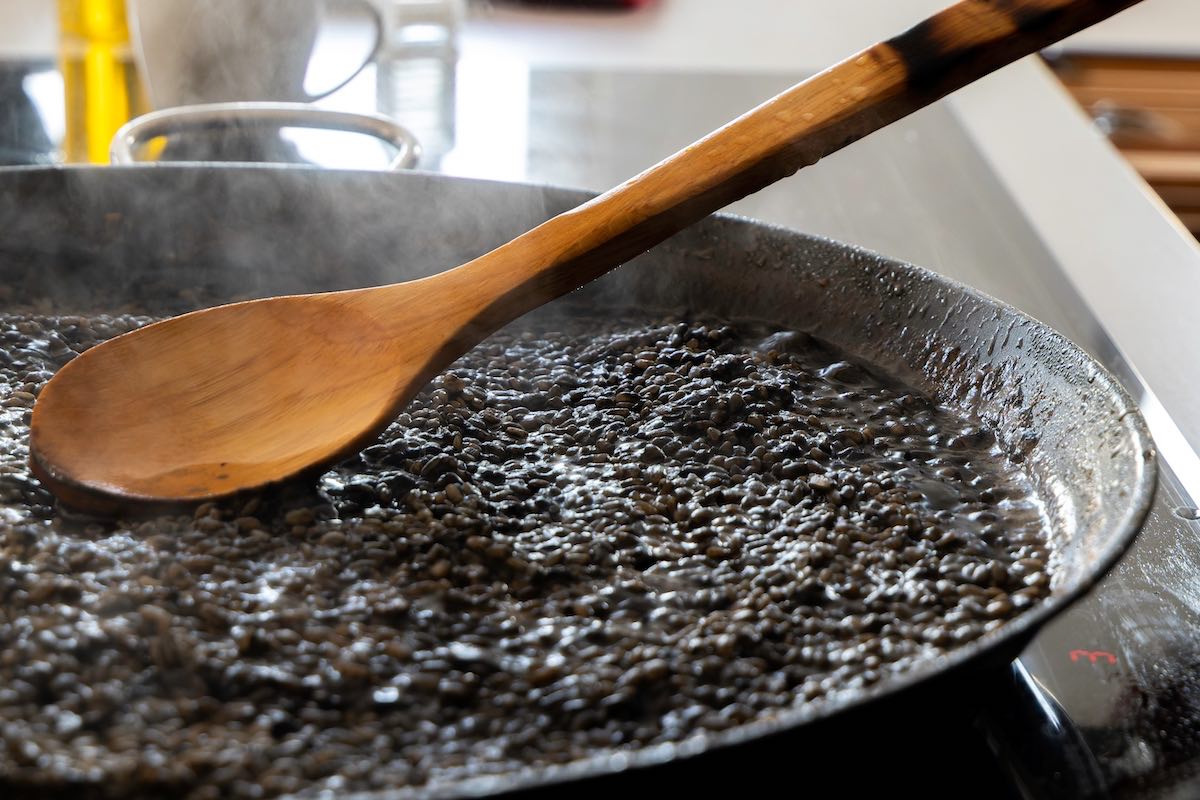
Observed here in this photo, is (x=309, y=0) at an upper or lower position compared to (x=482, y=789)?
upper

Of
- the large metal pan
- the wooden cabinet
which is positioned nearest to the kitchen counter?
the large metal pan

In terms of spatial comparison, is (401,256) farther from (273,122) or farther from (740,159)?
(740,159)

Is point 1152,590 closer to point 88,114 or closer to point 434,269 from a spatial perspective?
point 434,269

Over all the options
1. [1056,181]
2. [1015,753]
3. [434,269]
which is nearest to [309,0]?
[434,269]

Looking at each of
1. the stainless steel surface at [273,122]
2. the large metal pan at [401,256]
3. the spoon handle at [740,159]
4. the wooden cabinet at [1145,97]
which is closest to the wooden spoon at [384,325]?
the spoon handle at [740,159]

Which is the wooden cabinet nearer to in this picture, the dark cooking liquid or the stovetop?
the stovetop
